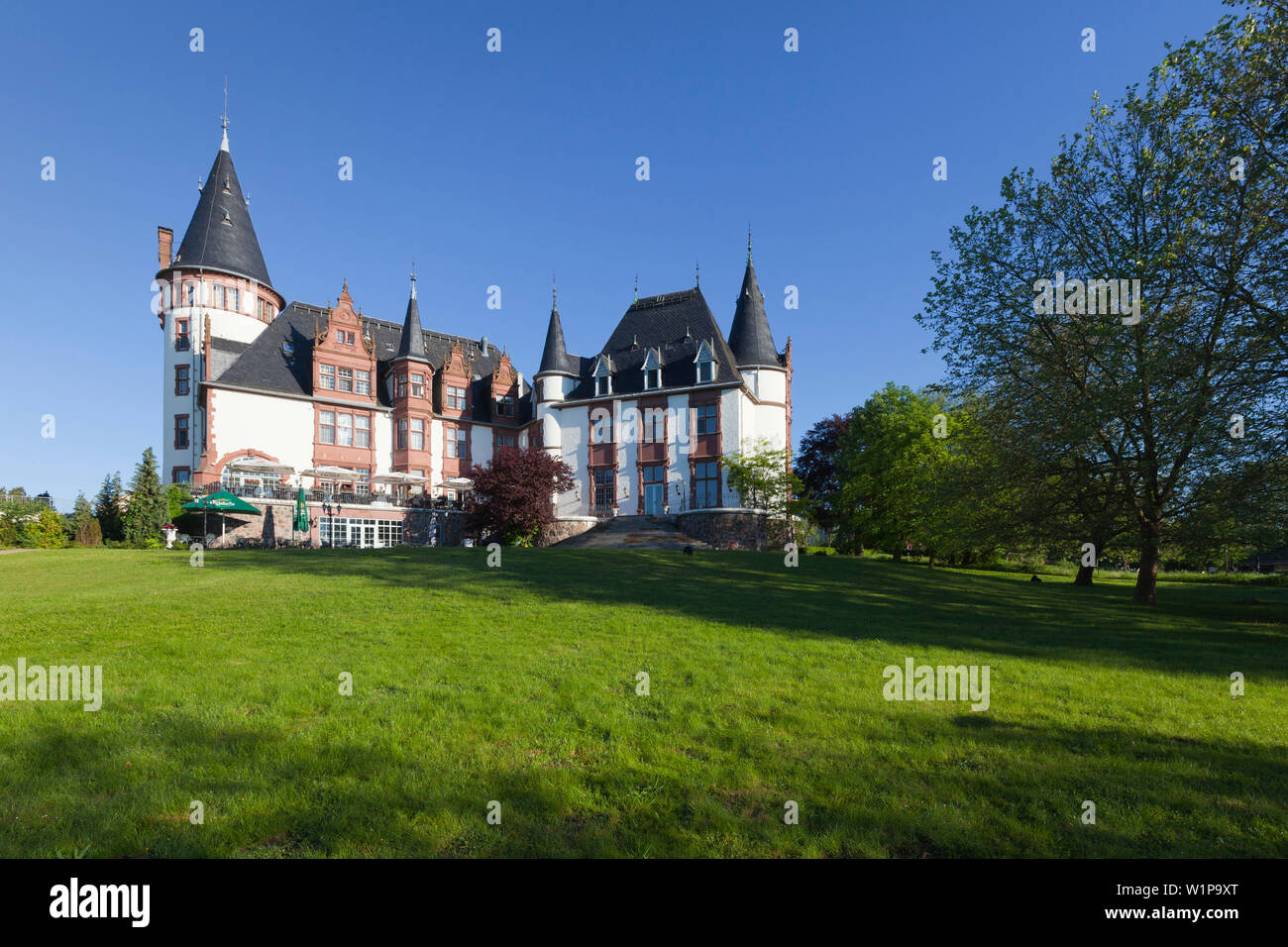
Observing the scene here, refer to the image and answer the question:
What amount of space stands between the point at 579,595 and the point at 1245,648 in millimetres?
14642

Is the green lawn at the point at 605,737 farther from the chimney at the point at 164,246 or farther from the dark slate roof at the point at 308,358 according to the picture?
the chimney at the point at 164,246

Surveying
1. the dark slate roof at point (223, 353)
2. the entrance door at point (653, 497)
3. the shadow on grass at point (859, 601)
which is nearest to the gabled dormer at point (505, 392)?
the entrance door at point (653, 497)

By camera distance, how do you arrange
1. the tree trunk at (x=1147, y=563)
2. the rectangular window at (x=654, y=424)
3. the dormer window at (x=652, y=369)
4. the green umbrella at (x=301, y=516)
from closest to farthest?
1. the tree trunk at (x=1147, y=563)
2. the green umbrella at (x=301, y=516)
3. the rectangular window at (x=654, y=424)
4. the dormer window at (x=652, y=369)

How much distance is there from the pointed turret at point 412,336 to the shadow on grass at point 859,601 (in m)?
21.8

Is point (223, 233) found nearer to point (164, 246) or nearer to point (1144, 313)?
point (164, 246)

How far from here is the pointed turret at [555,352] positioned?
151 feet

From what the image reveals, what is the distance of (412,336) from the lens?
43.3 metres

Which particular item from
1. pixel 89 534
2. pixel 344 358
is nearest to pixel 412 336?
pixel 344 358

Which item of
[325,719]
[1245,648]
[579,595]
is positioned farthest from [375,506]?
[1245,648]

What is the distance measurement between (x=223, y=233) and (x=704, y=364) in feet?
118

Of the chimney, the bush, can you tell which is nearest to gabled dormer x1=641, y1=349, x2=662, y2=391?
the bush

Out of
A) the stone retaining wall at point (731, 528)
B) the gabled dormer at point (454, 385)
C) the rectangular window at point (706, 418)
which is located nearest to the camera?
the stone retaining wall at point (731, 528)

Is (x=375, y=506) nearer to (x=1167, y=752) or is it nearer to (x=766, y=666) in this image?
(x=766, y=666)
